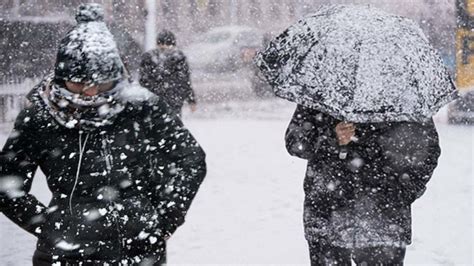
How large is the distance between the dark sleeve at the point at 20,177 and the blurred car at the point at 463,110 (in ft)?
33.4

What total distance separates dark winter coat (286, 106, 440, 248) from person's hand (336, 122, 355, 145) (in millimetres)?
37

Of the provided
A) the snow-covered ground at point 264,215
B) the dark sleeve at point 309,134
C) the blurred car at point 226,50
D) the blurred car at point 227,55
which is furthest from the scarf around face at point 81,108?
the blurred car at point 226,50

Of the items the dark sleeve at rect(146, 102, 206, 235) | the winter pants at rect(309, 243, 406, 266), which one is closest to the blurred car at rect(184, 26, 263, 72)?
the winter pants at rect(309, 243, 406, 266)

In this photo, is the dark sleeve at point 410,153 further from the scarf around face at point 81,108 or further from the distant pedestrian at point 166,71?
the distant pedestrian at point 166,71

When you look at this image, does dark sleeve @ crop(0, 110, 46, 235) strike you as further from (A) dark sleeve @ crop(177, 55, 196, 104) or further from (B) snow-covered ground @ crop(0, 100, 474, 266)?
(A) dark sleeve @ crop(177, 55, 196, 104)

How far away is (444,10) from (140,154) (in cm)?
1649

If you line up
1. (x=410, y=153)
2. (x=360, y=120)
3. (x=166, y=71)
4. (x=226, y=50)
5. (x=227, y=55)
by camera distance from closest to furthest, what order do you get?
1. (x=360, y=120)
2. (x=410, y=153)
3. (x=166, y=71)
4. (x=227, y=55)
5. (x=226, y=50)

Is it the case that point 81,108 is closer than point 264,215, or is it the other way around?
point 81,108

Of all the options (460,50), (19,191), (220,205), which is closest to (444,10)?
(460,50)

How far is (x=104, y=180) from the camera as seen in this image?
116 inches

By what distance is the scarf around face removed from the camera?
2910 millimetres

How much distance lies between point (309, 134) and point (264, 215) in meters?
3.25

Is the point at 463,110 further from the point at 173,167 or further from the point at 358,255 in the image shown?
the point at 173,167

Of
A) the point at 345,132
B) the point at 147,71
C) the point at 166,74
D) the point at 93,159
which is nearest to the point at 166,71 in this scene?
the point at 166,74
